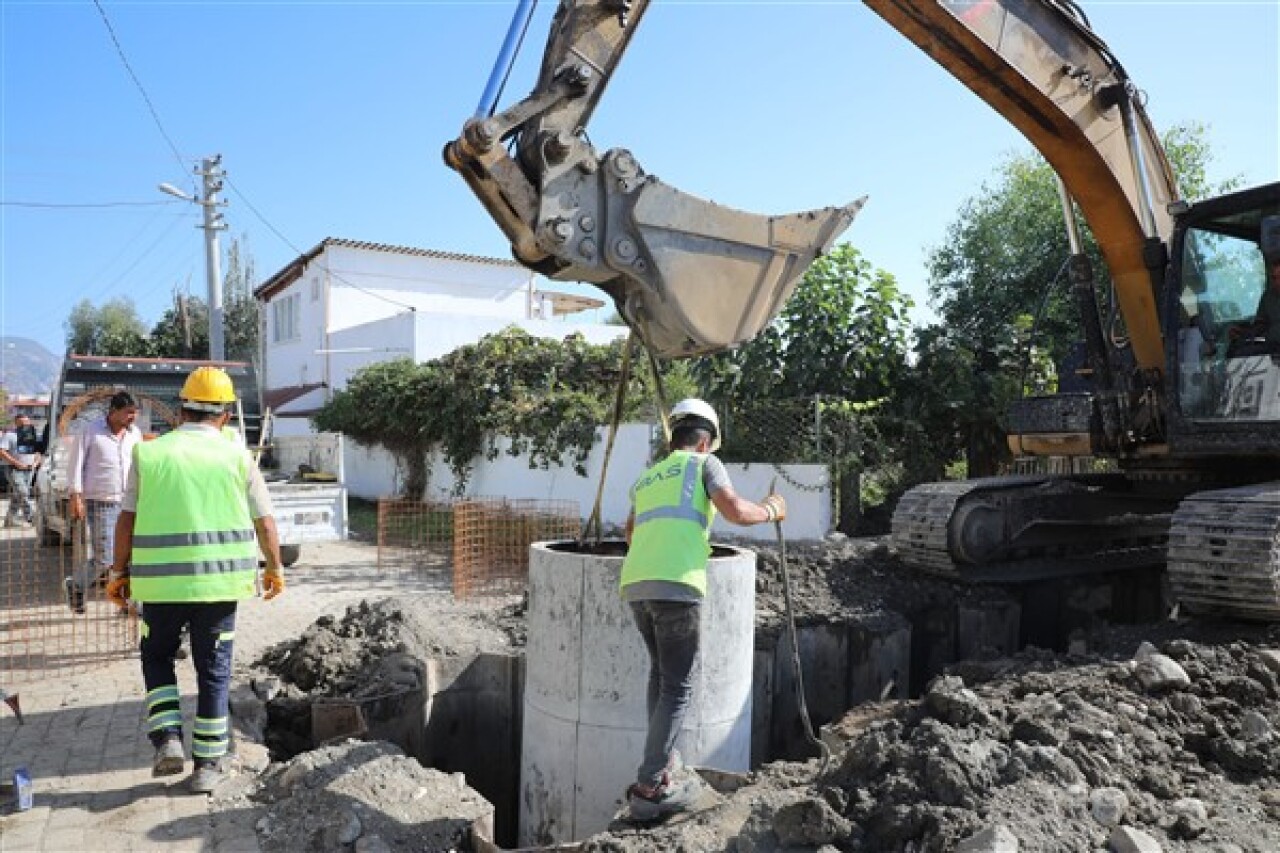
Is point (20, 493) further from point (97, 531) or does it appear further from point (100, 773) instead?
point (100, 773)

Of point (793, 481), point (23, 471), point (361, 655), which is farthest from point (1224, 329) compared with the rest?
point (23, 471)

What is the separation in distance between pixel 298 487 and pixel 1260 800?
30.5 feet

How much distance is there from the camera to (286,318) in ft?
104

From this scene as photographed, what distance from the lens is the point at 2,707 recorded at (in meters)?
5.62

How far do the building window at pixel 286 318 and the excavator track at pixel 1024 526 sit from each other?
1004 inches

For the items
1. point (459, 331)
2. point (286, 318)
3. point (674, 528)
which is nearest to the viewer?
point (674, 528)

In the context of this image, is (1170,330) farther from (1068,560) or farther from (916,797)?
(916,797)

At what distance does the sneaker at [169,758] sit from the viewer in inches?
173

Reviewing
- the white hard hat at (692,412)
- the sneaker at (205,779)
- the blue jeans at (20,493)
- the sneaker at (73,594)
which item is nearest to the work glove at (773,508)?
the white hard hat at (692,412)

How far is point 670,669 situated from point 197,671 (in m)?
2.12

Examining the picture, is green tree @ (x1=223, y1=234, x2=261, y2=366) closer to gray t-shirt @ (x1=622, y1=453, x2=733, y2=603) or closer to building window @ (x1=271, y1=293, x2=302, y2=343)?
building window @ (x1=271, y1=293, x2=302, y2=343)

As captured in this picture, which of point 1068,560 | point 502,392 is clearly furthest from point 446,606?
point 502,392

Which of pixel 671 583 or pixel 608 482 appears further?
pixel 608 482

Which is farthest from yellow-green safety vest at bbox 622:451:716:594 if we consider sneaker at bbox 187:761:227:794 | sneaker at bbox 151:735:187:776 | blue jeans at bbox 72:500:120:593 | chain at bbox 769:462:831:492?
chain at bbox 769:462:831:492
